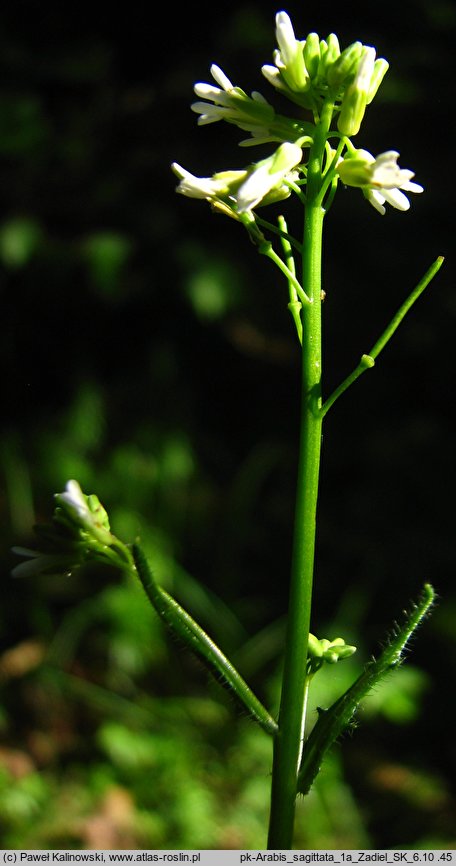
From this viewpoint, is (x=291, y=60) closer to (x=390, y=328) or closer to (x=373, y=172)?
(x=373, y=172)

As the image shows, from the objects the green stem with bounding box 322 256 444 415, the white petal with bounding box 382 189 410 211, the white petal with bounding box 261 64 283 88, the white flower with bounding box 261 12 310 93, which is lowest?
the green stem with bounding box 322 256 444 415

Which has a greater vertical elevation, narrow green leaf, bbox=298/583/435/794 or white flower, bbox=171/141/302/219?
white flower, bbox=171/141/302/219

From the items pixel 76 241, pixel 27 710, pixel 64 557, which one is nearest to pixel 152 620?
pixel 27 710

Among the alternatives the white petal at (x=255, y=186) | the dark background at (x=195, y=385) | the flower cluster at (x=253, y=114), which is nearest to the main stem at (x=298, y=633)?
the white petal at (x=255, y=186)

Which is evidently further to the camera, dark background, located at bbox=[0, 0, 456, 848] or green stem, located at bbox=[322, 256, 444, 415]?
dark background, located at bbox=[0, 0, 456, 848]

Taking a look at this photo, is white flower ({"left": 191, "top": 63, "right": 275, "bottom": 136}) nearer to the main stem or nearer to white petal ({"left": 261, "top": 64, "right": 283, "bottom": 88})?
white petal ({"left": 261, "top": 64, "right": 283, "bottom": 88})

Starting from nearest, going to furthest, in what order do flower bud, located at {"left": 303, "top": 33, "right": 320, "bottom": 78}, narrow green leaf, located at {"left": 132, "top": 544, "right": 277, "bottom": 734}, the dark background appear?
narrow green leaf, located at {"left": 132, "top": 544, "right": 277, "bottom": 734}, flower bud, located at {"left": 303, "top": 33, "right": 320, "bottom": 78}, the dark background

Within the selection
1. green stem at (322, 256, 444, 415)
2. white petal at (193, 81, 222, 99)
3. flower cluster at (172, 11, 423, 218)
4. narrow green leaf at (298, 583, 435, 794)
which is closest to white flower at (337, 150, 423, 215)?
flower cluster at (172, 11, 423, 218)

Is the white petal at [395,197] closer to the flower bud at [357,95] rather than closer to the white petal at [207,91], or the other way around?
the flower bud at [357,95]

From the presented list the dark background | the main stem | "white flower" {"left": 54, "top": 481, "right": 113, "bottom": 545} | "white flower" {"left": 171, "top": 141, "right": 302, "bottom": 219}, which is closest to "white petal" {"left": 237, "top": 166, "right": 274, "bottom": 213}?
"white flower" {"left": 171, "top": 141, "right": 302, "bottom": 219}

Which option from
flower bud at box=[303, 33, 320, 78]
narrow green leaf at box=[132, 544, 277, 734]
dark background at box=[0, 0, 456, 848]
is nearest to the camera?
narrow green leaf at box=[132, 544, 277, 734]
